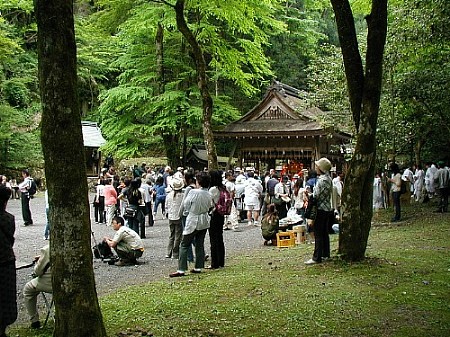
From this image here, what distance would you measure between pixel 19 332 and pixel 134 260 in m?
4.78

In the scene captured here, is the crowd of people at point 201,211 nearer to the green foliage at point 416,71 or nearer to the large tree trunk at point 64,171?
the large tree trunk at point 64,171

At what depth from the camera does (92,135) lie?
1280 inches

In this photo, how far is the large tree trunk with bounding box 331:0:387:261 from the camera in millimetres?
8500

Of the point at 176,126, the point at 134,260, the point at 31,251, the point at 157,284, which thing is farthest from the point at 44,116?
Answer: the point at 176,126

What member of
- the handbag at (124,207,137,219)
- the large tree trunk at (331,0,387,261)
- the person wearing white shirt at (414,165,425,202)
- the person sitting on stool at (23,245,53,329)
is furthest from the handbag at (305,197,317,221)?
the person wearing white shirt at (414,165,425,202)

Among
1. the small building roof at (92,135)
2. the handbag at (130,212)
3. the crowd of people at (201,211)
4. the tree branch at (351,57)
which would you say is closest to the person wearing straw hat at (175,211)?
the crowd of people at (201,211)

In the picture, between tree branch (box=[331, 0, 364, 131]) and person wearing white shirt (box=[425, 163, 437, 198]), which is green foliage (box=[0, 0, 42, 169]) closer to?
person wearing white shirt (box=[425, 163, 437, 198])

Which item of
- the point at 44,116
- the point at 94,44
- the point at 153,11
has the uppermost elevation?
the point at 94,44

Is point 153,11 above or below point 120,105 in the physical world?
above

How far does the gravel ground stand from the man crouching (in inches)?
9.9

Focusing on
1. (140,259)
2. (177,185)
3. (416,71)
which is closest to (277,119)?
(416,71)

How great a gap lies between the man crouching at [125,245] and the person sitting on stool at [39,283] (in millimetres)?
4356

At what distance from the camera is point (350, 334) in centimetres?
557

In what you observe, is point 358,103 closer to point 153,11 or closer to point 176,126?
point 153,11
